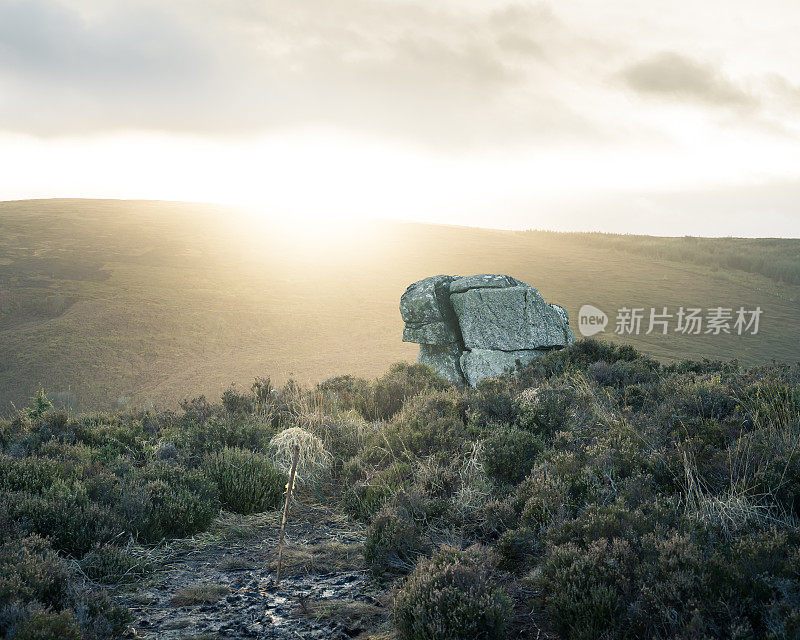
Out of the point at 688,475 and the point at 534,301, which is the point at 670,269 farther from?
the point at 688,475

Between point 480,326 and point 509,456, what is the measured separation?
7557 mm

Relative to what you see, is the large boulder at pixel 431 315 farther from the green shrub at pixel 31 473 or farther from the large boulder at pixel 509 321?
the green shrub at pixel 31 473

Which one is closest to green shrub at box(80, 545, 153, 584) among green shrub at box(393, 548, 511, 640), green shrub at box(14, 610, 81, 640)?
green shrub at box(14, 610, 81, 640)

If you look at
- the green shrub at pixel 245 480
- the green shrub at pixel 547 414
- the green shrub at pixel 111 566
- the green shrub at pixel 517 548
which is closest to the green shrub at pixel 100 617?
the green shrub at pixel 111 566

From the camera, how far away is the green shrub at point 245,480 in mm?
5910

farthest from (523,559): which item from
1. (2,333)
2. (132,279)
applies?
(132,279)

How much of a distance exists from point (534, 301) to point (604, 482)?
29.5 feet

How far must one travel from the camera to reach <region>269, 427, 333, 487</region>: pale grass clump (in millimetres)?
6555

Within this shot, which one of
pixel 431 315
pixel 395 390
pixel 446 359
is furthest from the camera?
pixel 431 315

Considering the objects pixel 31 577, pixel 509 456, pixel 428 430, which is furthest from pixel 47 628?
pixel 428 430

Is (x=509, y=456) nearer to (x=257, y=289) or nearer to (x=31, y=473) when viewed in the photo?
(x=31, y=473)

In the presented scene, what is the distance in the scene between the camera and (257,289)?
33.8 m

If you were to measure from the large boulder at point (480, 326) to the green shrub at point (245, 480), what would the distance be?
7113 millimetres

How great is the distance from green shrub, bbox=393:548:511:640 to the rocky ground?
0.35 metres
